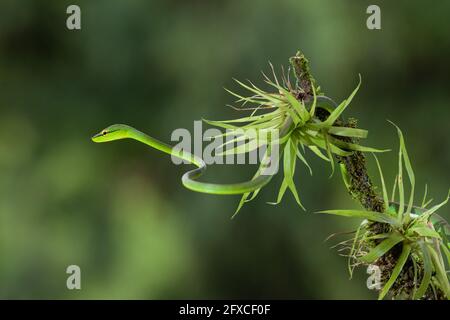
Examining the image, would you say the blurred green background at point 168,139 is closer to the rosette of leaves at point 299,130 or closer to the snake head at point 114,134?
the snake head at point 114,134

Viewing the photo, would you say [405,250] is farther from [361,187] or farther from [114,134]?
[114,134]

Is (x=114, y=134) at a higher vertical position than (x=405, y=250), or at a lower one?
higher

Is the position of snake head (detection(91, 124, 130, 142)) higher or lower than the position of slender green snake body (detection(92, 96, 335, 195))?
higher

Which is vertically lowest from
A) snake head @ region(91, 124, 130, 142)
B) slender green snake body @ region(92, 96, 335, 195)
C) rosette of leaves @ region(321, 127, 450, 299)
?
rosette of leaves @ region(321, 127, 450, 299)

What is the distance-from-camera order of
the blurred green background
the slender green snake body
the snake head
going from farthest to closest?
the blurred green background, the snake head, the slender green snake body

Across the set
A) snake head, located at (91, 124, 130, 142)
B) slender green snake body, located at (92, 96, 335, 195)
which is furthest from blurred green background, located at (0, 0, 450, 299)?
slender green snake body, located at (92, 96, 335, 195)

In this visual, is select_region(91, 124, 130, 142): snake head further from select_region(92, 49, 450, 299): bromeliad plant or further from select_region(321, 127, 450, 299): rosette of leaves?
select_region(321, 127, 450, 299): rosette of leaves

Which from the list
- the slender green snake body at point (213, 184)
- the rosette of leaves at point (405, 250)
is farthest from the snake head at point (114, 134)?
the rosette of leaves at point (405, 250)

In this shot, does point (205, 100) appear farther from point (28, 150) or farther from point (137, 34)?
point (28, 150)

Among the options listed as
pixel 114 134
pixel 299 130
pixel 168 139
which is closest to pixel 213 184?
pixel 299 130

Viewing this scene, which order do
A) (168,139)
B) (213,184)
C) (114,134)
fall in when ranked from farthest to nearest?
(168,139) → (114,134) → (213,184)
